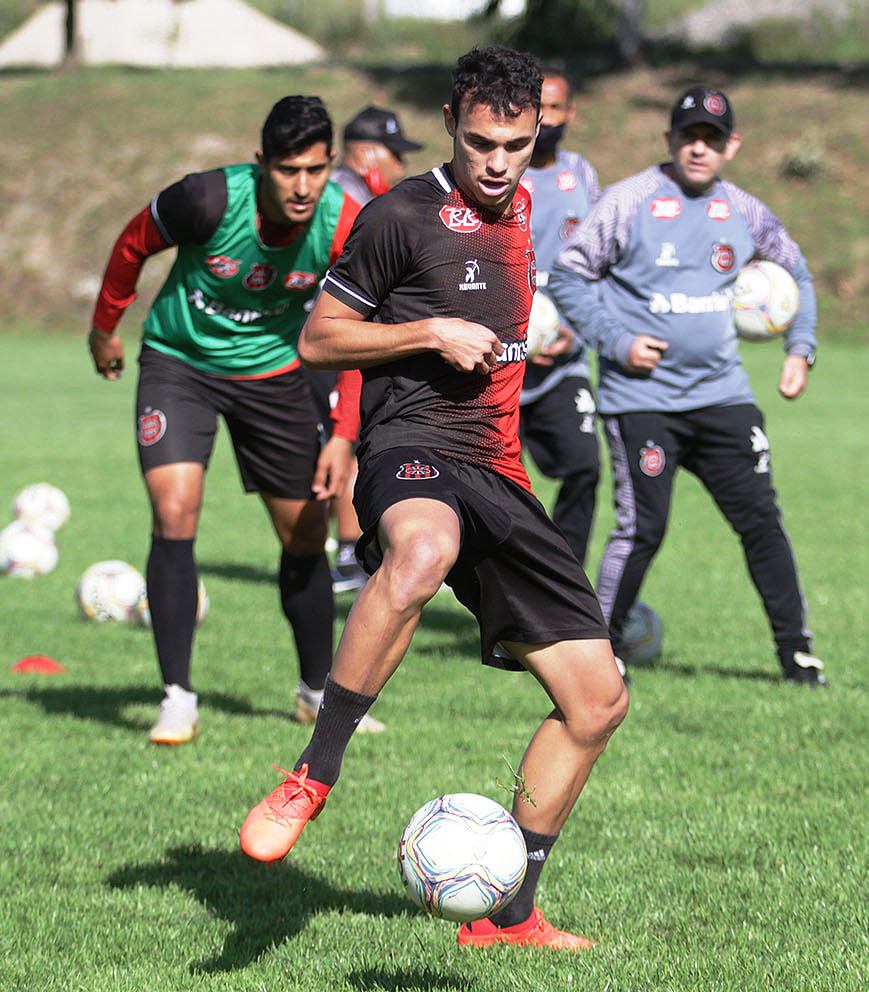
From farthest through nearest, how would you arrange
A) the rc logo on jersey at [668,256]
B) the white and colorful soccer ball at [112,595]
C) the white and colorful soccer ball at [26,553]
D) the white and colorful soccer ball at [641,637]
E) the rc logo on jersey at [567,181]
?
the white and colorful soccer ball at [26,553], the white and colorful soccer ball at [112,595], the rc logo on jersey at [567,181], the white and colorful soccer ball at [641,637], the rc logo on jersey at [668,256]

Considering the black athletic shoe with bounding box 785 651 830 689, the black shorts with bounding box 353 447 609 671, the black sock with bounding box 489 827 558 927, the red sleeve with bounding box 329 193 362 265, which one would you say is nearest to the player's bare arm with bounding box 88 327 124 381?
the red sleeve with bounding box 329 193 362 265

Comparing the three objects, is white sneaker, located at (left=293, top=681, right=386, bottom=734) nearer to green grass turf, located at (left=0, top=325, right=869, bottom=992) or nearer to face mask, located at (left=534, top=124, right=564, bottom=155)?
green grass turf, located at (left=0, top=325, right=869, bottom=992)

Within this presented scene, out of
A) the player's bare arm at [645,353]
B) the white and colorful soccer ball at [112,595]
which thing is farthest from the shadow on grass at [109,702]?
the player's bare arm at [645,353]

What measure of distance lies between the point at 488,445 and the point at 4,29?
279 feet

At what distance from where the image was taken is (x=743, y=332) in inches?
291

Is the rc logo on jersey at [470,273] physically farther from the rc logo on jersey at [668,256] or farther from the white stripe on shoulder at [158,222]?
the rc logo on jersey at [668,256]

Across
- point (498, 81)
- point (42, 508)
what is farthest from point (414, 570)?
point (42, 508)

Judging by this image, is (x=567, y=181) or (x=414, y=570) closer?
(x=414, y=570)

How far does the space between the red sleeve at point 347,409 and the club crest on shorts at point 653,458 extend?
1.86 metres

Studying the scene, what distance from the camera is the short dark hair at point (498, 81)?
390cm

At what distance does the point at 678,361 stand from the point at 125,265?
261 centimetres

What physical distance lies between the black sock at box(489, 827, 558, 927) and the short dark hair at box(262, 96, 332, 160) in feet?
9.11

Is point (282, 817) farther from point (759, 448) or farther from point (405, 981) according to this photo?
point (759, 448)

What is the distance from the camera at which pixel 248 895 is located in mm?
4441
